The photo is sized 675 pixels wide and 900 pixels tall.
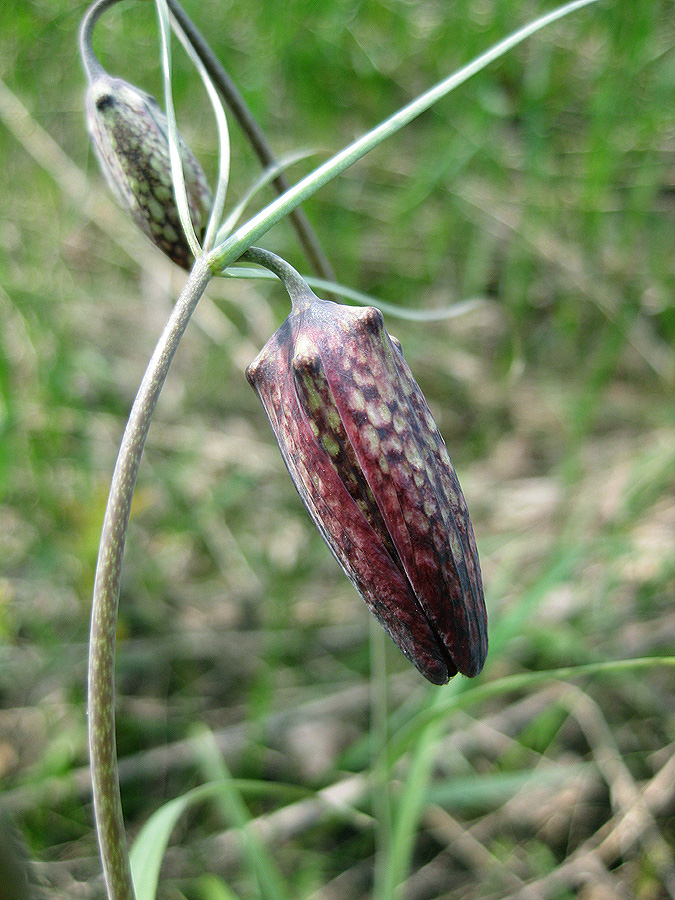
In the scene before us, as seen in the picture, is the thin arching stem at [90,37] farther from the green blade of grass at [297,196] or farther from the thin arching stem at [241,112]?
the green blade of grass at [297,196]

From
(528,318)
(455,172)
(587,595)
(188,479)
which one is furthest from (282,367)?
(528,318)

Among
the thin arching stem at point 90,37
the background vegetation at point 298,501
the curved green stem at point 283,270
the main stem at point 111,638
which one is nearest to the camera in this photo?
the main stem at point 111,638

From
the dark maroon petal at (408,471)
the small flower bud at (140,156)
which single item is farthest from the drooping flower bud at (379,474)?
the small flower bud at (140,156)

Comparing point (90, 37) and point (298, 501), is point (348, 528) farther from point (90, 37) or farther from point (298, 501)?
point (298, 501)

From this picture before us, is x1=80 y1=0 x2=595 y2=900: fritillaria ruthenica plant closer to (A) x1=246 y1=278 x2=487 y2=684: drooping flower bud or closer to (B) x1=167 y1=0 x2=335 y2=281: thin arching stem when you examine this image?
(A) x1=246 y1=278 x2=487 y2=684: drooping flower bud

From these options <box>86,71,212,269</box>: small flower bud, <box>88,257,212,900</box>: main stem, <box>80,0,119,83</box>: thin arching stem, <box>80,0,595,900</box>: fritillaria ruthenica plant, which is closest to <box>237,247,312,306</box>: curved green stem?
<box>80,0,595,900</box>: fritillaria ruthenica plant

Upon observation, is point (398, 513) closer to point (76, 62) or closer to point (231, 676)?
point (231, 676)

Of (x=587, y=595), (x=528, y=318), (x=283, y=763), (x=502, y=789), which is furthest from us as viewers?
(x=528, y=318)
